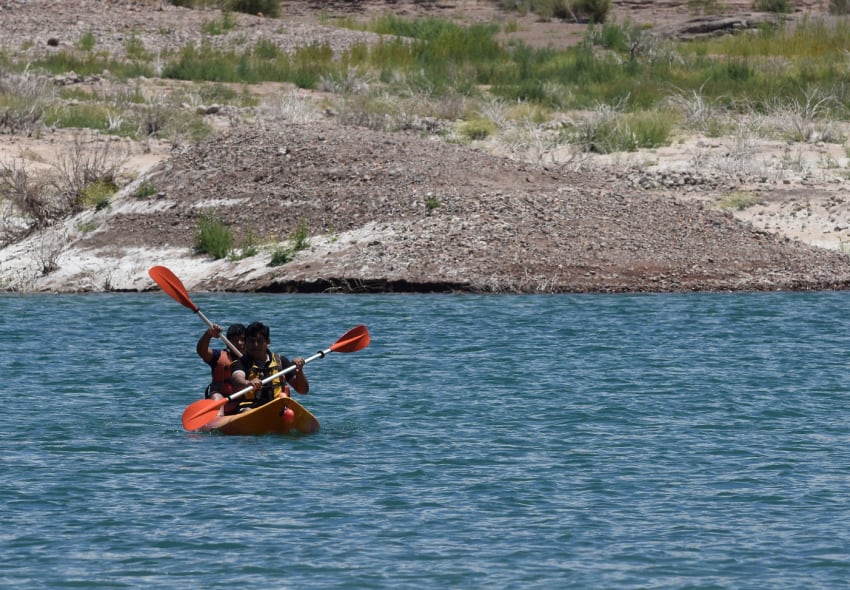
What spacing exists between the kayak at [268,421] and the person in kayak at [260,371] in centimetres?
18

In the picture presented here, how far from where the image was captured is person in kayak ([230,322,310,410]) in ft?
45.3

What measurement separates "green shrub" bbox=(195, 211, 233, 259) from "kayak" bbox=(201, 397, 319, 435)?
33.2 feet

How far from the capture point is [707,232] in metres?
24.3

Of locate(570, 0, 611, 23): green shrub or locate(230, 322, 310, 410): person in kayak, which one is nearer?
locate(230, 322, 310, 410): person in kayak

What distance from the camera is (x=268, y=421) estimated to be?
1377 cm

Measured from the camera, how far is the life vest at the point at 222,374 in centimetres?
1417

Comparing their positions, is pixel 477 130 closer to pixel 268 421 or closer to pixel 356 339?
pixel 356 339

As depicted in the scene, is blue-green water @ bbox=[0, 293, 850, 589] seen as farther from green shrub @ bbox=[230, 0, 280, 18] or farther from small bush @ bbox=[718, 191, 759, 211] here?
green shrub @ bbox=[230, 0, 280, 18]

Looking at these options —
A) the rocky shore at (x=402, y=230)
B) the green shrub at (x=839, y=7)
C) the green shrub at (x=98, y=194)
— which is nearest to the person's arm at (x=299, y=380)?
the rocky shore at (x=402, y=230)

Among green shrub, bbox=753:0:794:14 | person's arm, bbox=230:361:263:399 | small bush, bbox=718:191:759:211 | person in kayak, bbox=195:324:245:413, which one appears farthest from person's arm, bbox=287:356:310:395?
green shrub, bbox=753:0:794:14

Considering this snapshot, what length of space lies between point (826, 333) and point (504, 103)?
1617 cm

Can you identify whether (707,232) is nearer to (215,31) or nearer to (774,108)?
(774,108)

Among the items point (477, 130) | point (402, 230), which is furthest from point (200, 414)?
point (477, 130)

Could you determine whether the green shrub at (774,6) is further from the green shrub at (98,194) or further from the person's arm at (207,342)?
the person's arm at (207,342)
